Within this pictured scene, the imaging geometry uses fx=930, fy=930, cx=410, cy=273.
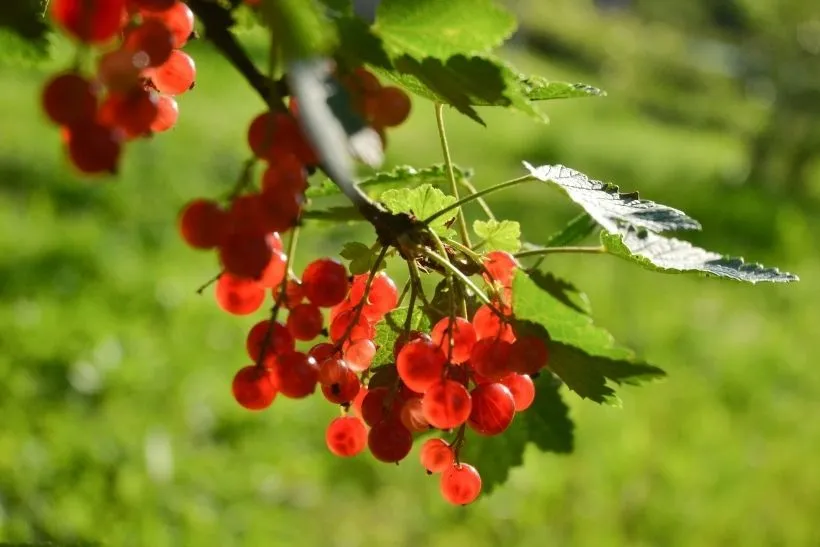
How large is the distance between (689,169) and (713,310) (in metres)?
4.66

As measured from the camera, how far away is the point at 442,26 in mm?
682


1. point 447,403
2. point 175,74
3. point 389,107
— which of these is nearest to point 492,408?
point 447,403

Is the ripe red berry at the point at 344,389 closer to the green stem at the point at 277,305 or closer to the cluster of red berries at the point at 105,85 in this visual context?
the green stem at the point at 277,305

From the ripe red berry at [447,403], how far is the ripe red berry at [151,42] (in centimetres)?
33

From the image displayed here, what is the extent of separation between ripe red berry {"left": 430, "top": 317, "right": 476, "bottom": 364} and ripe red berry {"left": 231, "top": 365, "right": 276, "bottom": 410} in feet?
0.50

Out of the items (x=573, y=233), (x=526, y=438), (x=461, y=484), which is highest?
(x=573, y=233)

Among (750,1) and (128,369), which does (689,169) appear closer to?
(750,1)

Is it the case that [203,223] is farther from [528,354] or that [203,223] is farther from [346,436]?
[346,436]

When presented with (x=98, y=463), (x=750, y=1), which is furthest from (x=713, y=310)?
(x=750, y=1)

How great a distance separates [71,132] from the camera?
1.80ft

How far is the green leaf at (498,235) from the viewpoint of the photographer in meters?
0.87

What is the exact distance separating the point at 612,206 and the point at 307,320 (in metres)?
0.27

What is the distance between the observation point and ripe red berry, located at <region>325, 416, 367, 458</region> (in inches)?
36.2

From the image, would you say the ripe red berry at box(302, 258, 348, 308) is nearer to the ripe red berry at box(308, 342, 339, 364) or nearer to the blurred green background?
the ripe red berry at box(308, 342, 339, 364)
